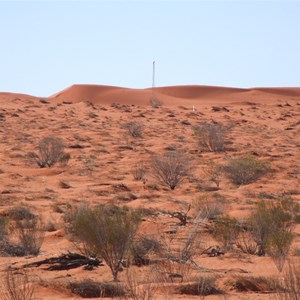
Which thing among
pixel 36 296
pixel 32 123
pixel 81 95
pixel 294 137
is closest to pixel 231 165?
pixel 36 296

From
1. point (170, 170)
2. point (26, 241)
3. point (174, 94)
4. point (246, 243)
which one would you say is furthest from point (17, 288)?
point (174, 94)

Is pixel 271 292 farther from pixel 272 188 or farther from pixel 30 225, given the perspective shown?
pixel 272 188

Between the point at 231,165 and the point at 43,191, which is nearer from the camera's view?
the point at 43,191

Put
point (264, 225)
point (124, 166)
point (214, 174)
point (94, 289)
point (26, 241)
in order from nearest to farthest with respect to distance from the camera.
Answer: point (94, 289)
point (26, 241)
point (264, 225)
point (214, 174)
point (124, 166)

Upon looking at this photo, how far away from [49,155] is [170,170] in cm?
553

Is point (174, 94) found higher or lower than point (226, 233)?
lower

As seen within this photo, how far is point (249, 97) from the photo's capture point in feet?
232

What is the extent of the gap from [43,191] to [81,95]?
51.6 meters

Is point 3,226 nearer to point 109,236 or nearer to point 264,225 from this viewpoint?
point 109,236

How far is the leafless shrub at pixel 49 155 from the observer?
22562 mm

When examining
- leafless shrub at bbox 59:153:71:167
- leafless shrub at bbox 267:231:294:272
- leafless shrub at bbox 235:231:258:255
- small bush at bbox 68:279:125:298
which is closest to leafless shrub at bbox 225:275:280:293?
leafless shrub at bbox 267:231:294:272

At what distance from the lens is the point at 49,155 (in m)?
22.7

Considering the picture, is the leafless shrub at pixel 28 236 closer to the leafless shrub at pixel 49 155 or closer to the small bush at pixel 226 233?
the small bush at pixel 226 233

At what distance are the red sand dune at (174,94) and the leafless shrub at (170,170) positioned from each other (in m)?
42.5
